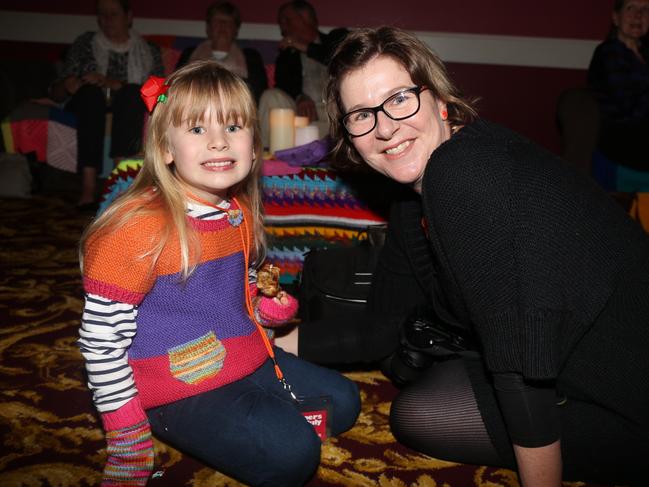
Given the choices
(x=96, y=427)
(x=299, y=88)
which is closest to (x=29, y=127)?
(x=299, y=88)

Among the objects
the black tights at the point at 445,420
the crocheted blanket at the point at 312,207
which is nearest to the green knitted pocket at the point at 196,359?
the black tights at the point at 445,420

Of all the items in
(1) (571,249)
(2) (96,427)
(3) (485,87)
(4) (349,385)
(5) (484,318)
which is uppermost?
(3) (485,87)

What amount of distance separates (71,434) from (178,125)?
0.79m

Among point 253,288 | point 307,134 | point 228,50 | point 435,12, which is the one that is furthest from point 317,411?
point 435,12

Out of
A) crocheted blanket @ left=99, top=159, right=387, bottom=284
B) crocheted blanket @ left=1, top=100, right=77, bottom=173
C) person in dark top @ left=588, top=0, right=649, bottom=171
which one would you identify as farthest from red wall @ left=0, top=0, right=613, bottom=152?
crocheted blanket @ left=99, top=159, right=387, bottom=284

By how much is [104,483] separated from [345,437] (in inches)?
23.1

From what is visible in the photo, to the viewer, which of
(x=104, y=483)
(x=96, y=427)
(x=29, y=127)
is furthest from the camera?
(x=29, y=127)

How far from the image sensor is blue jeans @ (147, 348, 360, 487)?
1.17m

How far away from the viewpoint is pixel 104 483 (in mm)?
1102

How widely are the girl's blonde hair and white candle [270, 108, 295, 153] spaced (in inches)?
51.5

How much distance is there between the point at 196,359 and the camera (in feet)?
4.01

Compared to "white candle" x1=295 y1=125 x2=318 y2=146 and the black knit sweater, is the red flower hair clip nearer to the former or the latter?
the black knit sweater

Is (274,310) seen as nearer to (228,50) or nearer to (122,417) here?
(122,417)

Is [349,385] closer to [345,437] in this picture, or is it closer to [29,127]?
[345,437]
